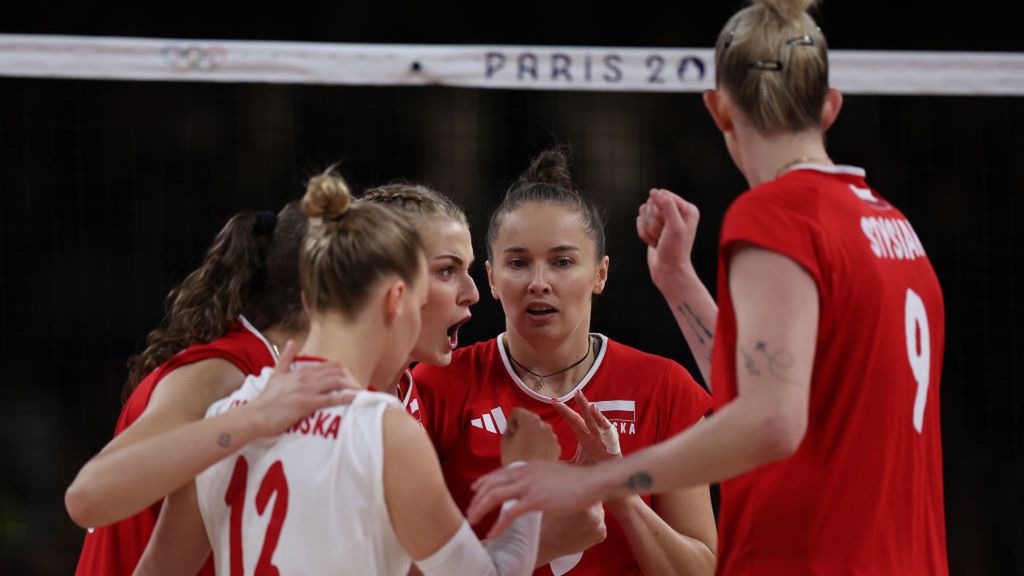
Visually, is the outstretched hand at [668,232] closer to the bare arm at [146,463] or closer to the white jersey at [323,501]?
the white jersey at [323,501]

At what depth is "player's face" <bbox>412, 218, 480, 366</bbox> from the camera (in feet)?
10.9

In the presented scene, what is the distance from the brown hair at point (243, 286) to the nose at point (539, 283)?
32.0 inches

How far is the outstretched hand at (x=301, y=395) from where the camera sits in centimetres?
223

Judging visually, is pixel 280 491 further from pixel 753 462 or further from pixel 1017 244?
Answer: pixel 1017 244

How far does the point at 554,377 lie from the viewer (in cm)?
365

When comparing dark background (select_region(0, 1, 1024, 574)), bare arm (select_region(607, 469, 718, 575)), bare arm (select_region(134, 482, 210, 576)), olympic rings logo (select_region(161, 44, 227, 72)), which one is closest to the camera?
bare arm (select_region(134, 482, 210, 576))

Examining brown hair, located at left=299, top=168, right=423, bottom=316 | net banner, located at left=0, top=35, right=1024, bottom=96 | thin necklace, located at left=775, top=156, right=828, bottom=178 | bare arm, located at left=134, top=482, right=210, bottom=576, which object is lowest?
bare arm, located at left=134, top=482, right=210, bottom=576

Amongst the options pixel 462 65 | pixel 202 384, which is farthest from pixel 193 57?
pixel 202 384

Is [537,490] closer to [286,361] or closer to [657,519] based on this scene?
[286,361]

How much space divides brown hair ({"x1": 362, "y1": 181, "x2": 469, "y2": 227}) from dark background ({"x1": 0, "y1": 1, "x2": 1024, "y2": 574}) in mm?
3451

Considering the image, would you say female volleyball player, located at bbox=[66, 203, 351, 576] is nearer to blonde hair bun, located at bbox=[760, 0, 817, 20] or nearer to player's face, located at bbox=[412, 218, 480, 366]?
player's face, located at bbox=[412, 218, 480, 366]

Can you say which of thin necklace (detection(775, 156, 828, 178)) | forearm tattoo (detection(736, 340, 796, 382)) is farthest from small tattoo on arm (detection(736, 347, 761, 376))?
thin necklace (detection(775, 156, 828, 178))

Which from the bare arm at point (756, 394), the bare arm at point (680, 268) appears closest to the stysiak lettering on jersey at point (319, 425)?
the bare arm at point (756, 394)

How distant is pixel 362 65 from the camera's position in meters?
5.66
